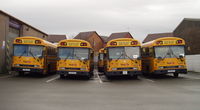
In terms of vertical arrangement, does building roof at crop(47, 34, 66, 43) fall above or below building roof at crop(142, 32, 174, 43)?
above

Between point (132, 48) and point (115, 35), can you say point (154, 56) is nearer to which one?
point (132, 48)

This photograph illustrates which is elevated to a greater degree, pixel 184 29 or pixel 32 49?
pixel 184 29

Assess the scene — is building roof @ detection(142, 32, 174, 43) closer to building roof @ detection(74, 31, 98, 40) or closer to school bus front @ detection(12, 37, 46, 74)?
building roof @ detection(74, 31, 98, 40)

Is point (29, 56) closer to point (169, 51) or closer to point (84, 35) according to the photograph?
point (169, 51)

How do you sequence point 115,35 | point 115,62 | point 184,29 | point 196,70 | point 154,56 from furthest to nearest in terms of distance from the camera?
1. point 115,35
2. point 184,29
3. point 196,70
4. point 154,56
5. point 115,62

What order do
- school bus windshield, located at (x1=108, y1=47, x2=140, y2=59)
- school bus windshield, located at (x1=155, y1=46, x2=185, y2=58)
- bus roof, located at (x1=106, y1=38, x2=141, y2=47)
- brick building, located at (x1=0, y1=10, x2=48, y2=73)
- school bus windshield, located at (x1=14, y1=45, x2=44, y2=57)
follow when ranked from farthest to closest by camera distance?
brick building, located at (x1=0, y1=10, x2=48, y2=73) → school bus windshield, located at (x1=14, y1=45, x2=44, y2=57) → school bus windshield, located at (x1=155, y1=46, x2=185, y2=58) → bus roof, located at (x1=106, y1=38, x2=141, y2=47) → school bus windshield, located at (x1=108, y1=47, x2=140, y2=59)

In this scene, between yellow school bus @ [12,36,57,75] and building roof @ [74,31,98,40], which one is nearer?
yellow school bus @ [12,36,57,75]

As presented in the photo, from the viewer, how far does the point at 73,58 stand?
12961 millimetres

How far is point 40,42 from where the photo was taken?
45.7 feet

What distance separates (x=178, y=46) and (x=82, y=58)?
290 inches

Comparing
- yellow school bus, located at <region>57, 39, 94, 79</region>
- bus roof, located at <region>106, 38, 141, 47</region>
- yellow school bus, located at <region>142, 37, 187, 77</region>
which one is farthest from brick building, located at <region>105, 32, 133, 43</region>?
yellow school bus, located at <region>57, 39, 94, 79</region>

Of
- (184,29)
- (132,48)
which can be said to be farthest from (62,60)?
(184,29)

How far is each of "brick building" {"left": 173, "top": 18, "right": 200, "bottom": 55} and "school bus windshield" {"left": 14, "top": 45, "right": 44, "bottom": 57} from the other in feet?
108

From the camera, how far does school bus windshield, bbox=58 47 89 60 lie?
1302cm
